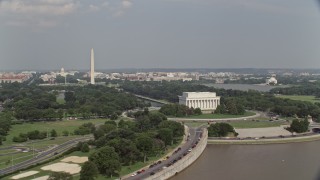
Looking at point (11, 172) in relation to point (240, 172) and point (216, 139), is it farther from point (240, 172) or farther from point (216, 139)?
point (216, 139)

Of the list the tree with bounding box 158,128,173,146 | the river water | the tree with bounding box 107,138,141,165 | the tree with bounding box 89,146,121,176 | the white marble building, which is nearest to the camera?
the tree with bounding box 89,146,121,176

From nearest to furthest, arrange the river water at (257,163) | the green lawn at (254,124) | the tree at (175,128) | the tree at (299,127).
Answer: the river water at (257,163), the tree at (175,128), the tree at (299,127), the green lawn at (254,124)

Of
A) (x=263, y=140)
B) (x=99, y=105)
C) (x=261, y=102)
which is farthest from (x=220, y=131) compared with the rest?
(x=261, y=102)

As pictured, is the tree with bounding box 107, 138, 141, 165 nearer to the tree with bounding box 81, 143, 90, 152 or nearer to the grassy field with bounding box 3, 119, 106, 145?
the tree with bounding box 81, 143, 90, 152

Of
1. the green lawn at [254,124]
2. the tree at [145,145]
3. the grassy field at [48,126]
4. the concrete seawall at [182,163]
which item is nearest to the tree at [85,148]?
the tree at [145,145]

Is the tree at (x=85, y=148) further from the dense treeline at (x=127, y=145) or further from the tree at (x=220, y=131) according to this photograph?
the tree at (x=220, y=131)

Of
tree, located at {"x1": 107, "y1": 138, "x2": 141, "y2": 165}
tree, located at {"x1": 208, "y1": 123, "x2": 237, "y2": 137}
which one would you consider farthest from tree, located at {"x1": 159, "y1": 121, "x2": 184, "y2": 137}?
tree, located at {"x1": 107, "y1": 138, "x2": 141, "y2": 165}
